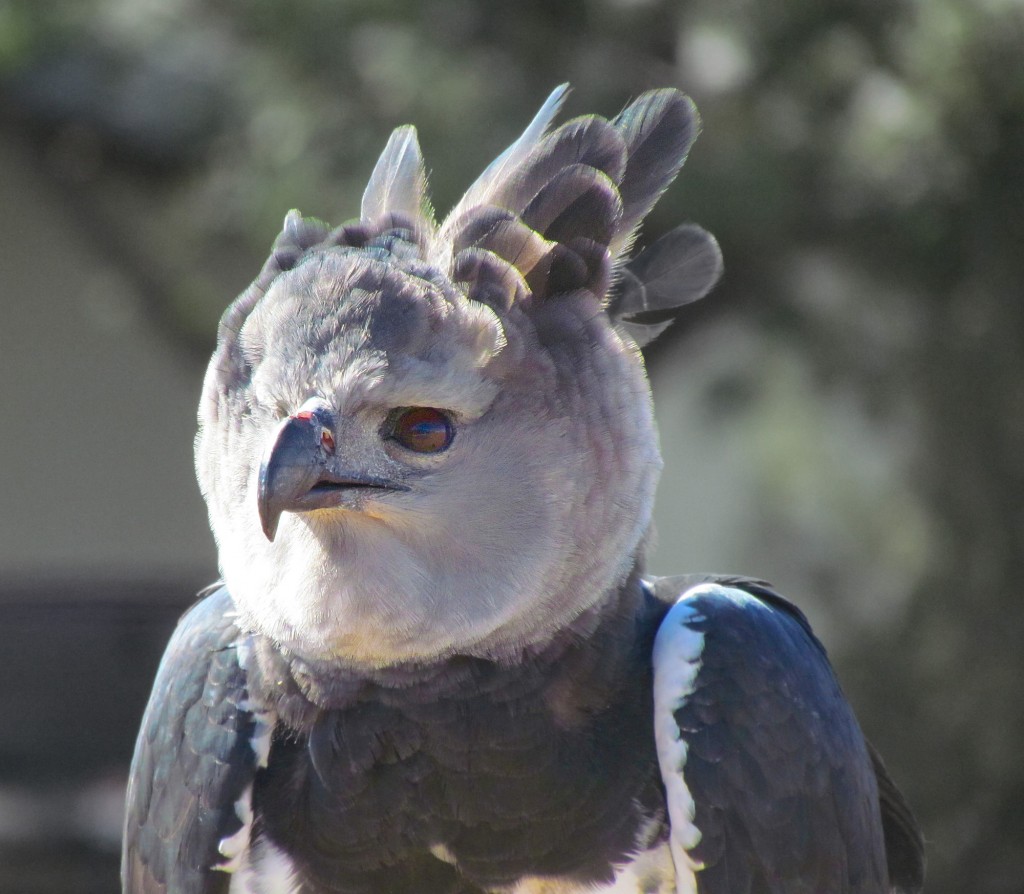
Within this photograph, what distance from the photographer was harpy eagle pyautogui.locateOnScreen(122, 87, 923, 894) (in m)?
2.11

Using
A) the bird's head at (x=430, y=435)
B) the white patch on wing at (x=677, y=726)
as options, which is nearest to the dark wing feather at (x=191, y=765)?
the bird's head at (x=430, y=435)

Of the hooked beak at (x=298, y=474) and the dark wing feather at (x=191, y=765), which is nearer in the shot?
the hooked beak at (x=298, y=474)

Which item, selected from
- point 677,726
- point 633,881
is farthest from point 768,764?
point 633,881

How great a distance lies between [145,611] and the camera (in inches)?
255

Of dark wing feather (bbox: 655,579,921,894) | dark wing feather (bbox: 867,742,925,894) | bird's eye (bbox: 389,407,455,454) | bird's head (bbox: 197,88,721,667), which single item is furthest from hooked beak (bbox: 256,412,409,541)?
dark wing feather (bbox: 867,742,925,894)

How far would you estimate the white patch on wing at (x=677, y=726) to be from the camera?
2209 mm

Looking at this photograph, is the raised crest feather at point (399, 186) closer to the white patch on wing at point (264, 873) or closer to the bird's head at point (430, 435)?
the bird's head at point (430, 435)

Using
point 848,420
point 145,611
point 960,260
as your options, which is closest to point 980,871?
point 848,420

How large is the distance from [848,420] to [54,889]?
142 inches

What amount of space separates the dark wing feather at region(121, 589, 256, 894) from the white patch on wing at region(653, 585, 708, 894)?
69 centimetres

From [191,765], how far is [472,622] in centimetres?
60

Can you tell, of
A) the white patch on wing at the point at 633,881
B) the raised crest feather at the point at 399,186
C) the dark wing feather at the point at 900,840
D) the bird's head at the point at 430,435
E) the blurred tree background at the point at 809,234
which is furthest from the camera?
the blurred tree background at the point at 809,234

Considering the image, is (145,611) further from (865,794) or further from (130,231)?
(865,794)

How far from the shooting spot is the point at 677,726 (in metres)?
2.24
